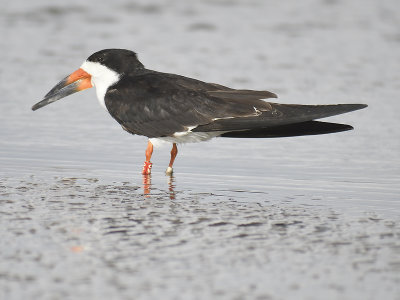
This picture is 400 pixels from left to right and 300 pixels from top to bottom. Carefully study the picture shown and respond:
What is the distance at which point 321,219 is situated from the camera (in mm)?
5539

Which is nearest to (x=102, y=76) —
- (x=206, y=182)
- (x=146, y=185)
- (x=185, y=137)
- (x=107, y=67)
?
(x=107, y=67)

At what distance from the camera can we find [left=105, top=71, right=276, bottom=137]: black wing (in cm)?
674

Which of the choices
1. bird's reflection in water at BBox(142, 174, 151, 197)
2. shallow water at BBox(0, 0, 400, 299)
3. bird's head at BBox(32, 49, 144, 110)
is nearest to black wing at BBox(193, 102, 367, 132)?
shallow water at BBox(0, 0, 400, 299)

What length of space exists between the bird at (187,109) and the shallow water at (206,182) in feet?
1.18

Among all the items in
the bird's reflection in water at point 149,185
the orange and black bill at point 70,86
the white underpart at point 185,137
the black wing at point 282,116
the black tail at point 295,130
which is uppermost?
the orange and black bill at point 70,86

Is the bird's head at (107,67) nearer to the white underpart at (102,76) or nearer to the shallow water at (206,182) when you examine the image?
the white underpart at (102,76)

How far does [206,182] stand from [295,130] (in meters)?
0.85

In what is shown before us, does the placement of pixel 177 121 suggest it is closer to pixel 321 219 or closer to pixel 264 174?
pixel 264 174

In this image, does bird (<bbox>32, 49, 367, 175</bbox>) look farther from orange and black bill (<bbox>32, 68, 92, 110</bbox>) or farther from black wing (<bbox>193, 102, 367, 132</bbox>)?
orange and black bill (<bbox>32, 68, 92, 110</bbox>)

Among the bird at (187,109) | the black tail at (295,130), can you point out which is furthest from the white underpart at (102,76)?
the black tail at (295,130)

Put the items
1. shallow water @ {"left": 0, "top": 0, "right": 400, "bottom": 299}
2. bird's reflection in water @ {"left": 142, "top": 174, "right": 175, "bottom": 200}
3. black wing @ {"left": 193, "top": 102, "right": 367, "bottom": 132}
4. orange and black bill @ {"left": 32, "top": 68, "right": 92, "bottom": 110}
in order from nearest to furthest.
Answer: shallow water @ {"left": 0, "top": 0, "right": 400, "bottom": 299}
bird's reflection in water @ {"left": 142, "top": 174, "right": 175, "bottom": 200}
black wing @ {"left": 193, "top": 102, "right": 367, "bottom": 132}
orange and black bill @ {"left": 32, "top": 68, "right": 92, "bottom": 110}

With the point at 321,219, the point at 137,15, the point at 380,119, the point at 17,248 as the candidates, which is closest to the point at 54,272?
the point at 17,248

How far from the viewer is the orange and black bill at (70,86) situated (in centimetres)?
754

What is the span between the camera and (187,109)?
6.82 m
